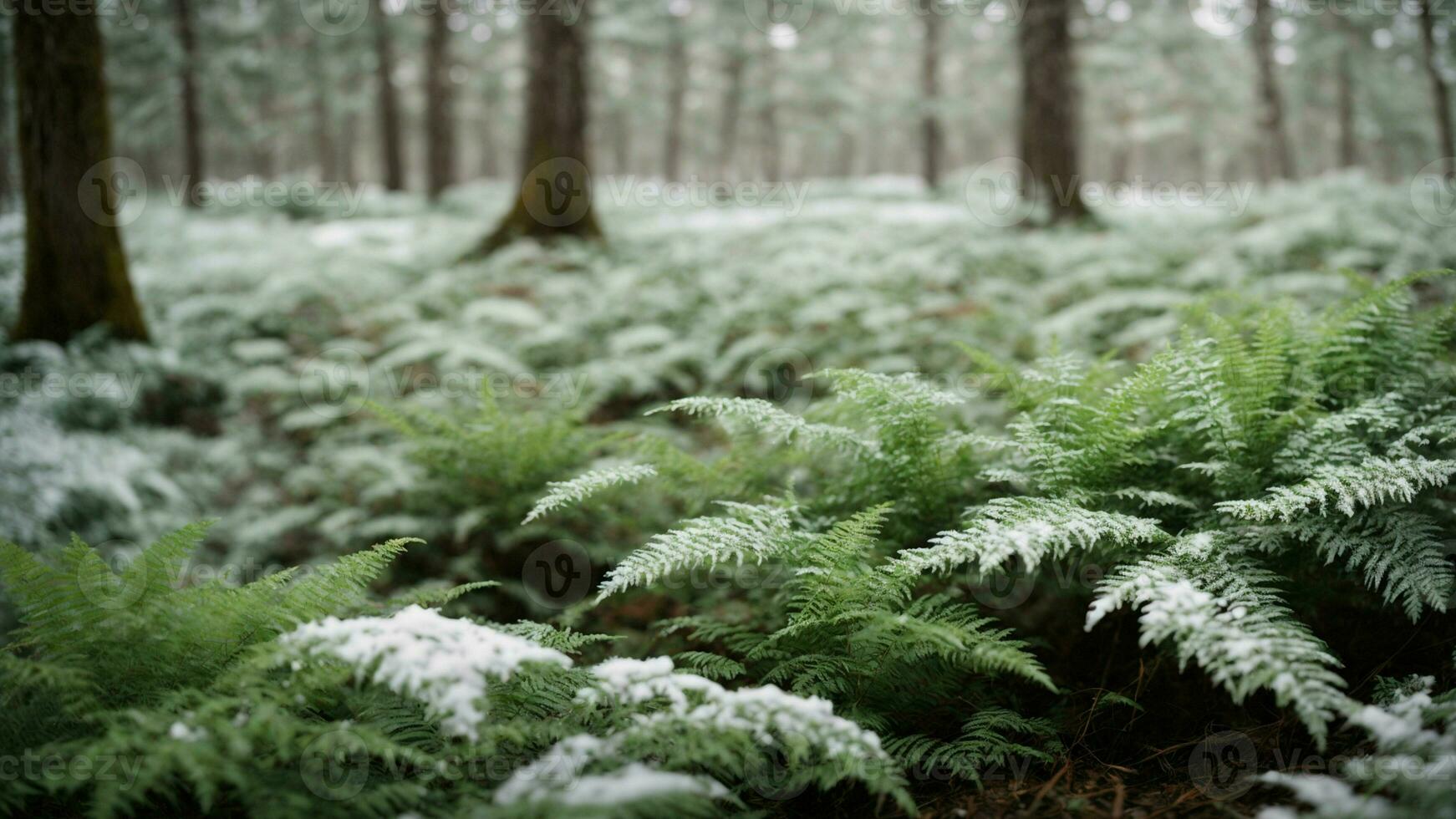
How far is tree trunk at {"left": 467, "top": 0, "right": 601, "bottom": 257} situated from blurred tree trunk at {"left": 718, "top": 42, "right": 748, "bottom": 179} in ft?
53.8

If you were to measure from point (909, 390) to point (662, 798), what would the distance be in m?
1.95

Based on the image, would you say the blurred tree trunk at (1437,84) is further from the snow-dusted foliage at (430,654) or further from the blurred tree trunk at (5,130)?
the blurred tree trunk at (5,130)

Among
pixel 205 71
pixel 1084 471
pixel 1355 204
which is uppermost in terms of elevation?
pixel 205 71

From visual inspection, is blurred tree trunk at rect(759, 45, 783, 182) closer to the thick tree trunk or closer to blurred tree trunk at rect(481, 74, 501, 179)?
blurred tree trunk at rect(481, 74, 501, 179)

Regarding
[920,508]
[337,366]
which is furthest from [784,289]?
A: [920,508]

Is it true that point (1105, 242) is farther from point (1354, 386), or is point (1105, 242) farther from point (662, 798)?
point (662, 798)

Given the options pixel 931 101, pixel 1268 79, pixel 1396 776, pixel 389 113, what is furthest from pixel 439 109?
pixel 1396 776

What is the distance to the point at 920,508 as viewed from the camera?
125 inches

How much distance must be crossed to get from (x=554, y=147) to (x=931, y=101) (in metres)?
13.8

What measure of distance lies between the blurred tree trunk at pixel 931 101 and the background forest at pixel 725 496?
8.93 m

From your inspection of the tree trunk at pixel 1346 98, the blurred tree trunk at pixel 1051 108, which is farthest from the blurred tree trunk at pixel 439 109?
the tree trunk at pixel 1346 98

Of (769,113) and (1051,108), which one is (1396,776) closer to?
(1051,108)

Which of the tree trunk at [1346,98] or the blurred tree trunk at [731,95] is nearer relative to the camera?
the tree trunk at [1346,98]

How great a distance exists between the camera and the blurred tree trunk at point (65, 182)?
654 cm
